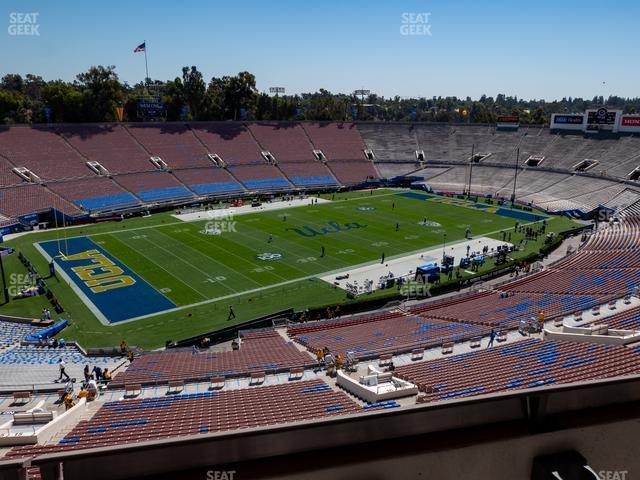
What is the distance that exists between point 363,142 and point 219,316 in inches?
2390

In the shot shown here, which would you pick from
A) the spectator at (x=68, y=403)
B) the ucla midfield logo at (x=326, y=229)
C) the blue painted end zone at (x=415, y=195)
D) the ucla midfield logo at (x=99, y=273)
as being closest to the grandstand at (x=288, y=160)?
the blue painted end zone at (x=415, y=195)

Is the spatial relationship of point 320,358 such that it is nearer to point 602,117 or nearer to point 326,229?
point 326,229

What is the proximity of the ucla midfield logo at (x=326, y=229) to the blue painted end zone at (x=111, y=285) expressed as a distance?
1677cm

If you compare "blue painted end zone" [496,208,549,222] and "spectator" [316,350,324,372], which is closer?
"spectator" [316,350,324,372]

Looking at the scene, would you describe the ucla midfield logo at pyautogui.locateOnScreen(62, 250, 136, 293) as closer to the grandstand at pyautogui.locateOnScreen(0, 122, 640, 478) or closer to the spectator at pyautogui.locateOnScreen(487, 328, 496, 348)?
the grandstand at pyautogui.locateOnScreen(0, 122, 640, 478)

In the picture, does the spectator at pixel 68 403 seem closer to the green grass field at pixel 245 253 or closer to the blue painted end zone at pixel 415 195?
the green grass field at pixel 245 253

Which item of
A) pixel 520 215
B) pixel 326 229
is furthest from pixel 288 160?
pixel 520 215

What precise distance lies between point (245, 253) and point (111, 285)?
11133mm

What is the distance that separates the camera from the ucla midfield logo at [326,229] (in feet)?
157

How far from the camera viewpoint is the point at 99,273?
37.0 meters

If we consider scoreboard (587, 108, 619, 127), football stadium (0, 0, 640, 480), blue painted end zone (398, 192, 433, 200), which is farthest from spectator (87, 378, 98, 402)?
scoreboard (587, 108, 619, 127)

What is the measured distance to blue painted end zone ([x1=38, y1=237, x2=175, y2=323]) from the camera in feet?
102

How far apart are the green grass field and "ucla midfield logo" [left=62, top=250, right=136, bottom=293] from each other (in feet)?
3.92

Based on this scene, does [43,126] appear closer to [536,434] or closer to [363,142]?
[363,142]
